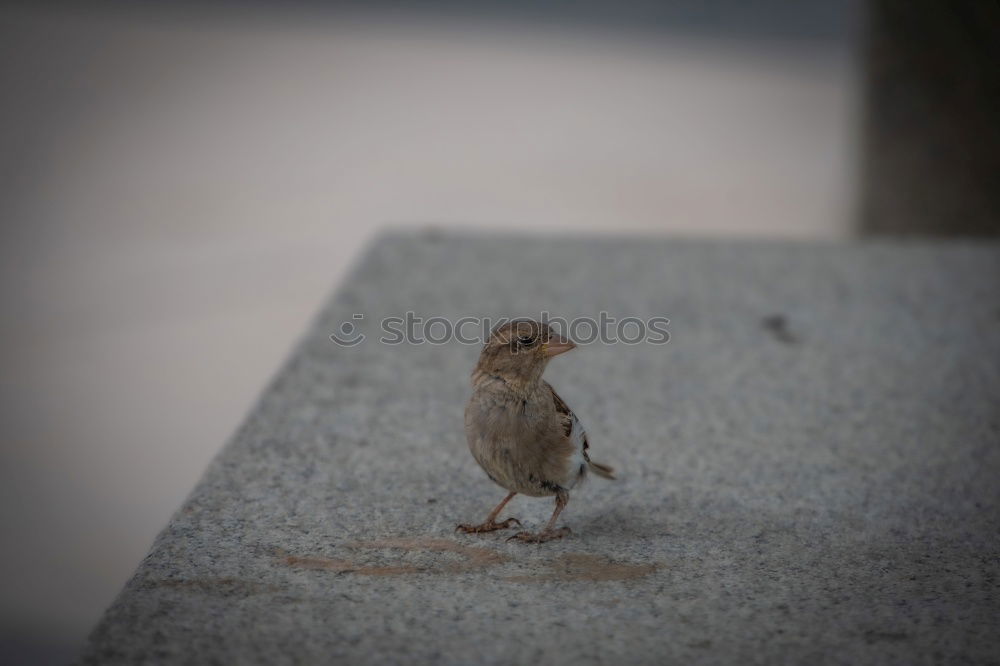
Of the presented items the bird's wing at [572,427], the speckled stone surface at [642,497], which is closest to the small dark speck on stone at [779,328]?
the speckled stone surface at [642,497]

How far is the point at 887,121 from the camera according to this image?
640cm

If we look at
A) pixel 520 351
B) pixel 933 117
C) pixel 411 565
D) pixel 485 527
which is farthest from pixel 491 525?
pixel 933 117

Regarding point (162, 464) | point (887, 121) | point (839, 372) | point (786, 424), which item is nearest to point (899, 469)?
point (786, 424)

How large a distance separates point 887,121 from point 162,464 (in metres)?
4.33

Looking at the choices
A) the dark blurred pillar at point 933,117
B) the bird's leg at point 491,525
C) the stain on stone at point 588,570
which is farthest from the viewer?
the dark blurred pillar at point 933,117

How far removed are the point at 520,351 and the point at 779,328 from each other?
1.95m

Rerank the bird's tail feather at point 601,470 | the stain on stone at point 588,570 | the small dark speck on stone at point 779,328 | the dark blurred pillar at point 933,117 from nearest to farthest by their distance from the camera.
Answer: the stain on stone at point 588,570 → the bird's tail feather at point 601,470 → the small dark speck on stone at point 779,328 → the dark blurred pillar at point 933,117

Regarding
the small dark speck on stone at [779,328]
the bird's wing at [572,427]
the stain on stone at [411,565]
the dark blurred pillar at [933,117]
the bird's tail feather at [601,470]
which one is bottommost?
the stain on stone at [411,565]

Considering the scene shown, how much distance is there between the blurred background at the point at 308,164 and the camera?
5.08m

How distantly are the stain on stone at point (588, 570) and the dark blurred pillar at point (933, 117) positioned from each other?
415cm

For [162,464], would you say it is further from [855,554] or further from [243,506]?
[855,554]

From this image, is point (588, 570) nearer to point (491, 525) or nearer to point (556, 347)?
point (491, 525)

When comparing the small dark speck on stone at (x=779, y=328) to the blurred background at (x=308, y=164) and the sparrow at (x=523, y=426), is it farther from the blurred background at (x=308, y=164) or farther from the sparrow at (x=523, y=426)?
the blurred background at (x=308, y=164)

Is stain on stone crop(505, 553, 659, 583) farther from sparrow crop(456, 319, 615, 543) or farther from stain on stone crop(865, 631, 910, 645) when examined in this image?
stain on stone crop(865, 631, 910, 645)
